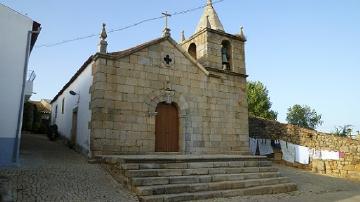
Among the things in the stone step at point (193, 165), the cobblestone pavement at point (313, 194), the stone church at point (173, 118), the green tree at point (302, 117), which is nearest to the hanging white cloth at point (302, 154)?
the stone church at point (173, 118)

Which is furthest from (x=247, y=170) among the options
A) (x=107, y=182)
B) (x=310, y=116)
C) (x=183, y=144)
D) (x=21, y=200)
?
(x=310, y=116)

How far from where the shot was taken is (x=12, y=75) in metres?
10.8

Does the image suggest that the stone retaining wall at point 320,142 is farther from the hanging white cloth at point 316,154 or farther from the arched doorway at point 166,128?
the arched doorway at point 166,128

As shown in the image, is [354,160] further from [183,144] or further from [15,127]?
[15,127]

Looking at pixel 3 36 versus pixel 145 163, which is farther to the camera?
pixel 3 36

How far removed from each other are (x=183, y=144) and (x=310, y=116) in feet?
152

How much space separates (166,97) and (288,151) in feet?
30.9

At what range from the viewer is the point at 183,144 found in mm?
13219

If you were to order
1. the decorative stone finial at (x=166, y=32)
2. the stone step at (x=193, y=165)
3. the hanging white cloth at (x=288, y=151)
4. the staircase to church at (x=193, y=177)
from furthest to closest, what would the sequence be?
1. the hanging white cloth at (x=288, y=151)
2. the decorative stone finial at (x=166, y=32)
3. the stone step at (x=193, y=165)
4. the staircase to church at (x=193, y=177)

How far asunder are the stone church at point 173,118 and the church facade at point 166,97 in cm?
4

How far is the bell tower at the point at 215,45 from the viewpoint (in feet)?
49.1

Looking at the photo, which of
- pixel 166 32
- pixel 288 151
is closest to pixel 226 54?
pixel 166 32

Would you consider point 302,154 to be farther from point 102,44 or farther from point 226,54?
point 102,44

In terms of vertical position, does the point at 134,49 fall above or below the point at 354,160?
above
